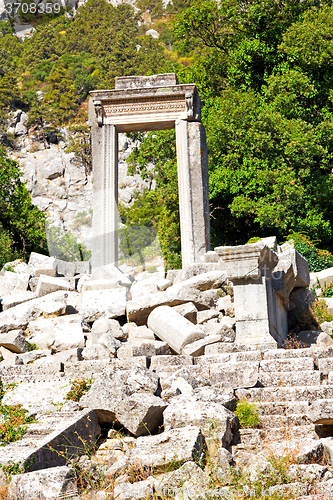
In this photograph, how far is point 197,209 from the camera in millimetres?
11570

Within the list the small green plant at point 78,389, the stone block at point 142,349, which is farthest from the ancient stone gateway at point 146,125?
the small green plant at point 78,389

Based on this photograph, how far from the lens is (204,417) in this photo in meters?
4.42

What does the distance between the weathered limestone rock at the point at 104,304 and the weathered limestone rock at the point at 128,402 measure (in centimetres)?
352

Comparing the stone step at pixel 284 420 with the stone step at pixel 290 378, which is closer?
the stone step at pixel 284 420

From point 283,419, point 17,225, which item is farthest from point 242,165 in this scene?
point 283,419

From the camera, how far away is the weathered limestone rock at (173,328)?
23.1 ft

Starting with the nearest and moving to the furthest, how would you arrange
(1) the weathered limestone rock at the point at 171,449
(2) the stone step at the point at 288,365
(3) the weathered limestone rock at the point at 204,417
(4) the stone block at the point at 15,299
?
(1) the weathered limestone rock at the point at 171,449 < (3) the weathered limestone rock at the point at 204,417 < (2) the stone step at the point at 288,365 < (4) the stone block at the point at 15,299

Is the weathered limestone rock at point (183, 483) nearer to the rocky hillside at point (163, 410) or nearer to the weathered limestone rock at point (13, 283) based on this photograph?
the rocky hillside at point (163, 410)

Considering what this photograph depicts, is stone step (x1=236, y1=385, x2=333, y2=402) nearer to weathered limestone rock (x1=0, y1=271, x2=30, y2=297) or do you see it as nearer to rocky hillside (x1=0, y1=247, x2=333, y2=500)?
rocky hillside (x1=0, y1=247, x2=333, y2=500)

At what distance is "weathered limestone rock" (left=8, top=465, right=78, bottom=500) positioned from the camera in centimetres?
345

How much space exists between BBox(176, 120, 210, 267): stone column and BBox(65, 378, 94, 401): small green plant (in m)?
5.77

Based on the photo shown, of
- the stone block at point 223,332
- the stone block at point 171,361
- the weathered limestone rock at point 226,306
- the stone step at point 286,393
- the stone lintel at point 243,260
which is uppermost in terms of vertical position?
the stone lintel at point 243,260

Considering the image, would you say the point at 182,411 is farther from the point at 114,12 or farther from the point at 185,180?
the point at 114,12

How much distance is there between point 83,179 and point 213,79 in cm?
3315
